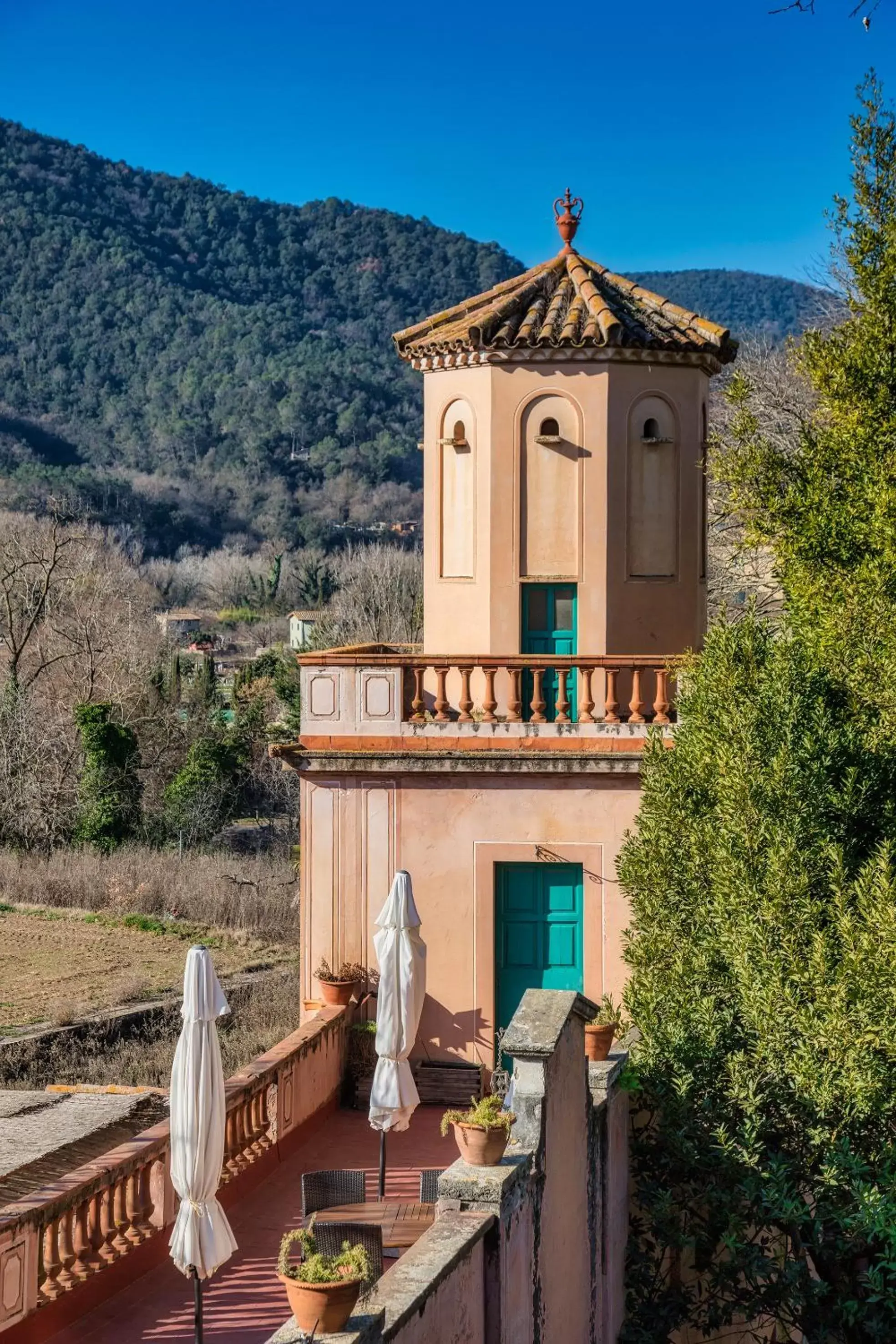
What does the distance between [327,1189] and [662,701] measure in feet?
17.8

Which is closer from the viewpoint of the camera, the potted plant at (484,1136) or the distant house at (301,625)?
the potted plant at (484,1136)

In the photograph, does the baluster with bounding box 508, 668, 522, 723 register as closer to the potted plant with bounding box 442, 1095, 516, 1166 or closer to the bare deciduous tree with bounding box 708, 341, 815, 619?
the potted plant with bounding box 442, 1095, 516, 1166

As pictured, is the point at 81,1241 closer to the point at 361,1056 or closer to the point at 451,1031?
the point at 361,1056

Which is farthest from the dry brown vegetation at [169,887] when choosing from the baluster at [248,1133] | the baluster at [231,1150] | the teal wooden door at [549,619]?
the baluster at [231,1150]

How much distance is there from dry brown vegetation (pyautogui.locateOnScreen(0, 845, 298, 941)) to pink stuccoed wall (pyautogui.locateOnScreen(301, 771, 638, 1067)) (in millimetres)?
16839

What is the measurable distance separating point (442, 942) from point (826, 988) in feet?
16.9

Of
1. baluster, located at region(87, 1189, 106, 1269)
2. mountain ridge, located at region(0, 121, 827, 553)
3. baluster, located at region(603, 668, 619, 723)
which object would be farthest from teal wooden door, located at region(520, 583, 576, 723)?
mountain ridge, located at region(0, 121, 827, 553)

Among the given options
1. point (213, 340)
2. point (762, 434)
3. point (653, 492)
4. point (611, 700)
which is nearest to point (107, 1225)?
point (611, 700)

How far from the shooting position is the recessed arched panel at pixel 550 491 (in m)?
15.9

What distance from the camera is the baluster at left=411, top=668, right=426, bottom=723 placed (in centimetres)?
1441

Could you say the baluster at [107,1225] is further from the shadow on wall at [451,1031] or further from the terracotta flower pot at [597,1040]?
the shadow on wall at [451,1031]

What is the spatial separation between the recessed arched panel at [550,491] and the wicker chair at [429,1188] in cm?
672

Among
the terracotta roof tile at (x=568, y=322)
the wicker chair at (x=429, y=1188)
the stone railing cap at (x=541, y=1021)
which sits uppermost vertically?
the terracotta roof tile at (x=568, y=322)

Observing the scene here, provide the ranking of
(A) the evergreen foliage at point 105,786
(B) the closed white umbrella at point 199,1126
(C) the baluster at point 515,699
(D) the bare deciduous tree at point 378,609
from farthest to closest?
(D) the bare deciduous tree at point 378,609 → (A) the evergreen foliage at point 105,786 → (C) the baluster at point 515,699 → (B) the closed white umbrella at point 199,1126
